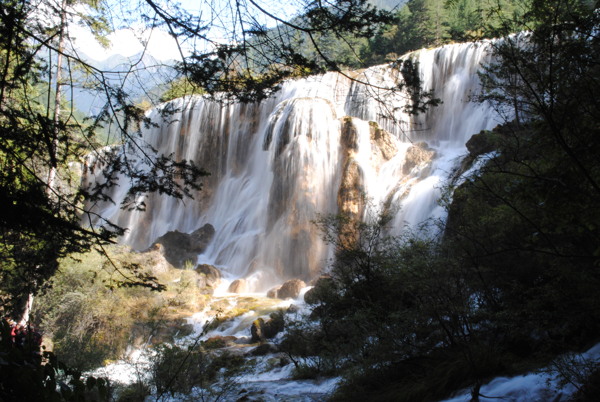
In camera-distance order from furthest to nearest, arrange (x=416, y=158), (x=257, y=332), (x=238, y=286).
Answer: (x=416, y=158) < (x=238, y=286) < (x=257, y=332)

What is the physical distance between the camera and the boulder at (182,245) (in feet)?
70.6

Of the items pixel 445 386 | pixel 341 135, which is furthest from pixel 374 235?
pixel 341 135

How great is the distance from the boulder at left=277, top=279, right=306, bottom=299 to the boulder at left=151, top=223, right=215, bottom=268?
6758 mm

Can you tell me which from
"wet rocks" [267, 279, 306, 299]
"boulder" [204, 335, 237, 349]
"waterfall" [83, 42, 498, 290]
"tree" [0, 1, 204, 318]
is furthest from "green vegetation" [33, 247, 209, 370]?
"tree" [0, 1, 204, 318]

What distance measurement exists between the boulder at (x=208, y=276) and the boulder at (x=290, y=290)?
3.31m

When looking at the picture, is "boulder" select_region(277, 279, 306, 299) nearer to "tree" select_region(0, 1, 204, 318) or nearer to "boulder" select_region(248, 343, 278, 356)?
"boulder" select_region(248, 343, 278, 356)

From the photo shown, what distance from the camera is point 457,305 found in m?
4.62

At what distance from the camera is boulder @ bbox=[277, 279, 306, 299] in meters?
16.0

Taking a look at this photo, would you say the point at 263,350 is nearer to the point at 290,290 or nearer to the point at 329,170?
the point at 290,290

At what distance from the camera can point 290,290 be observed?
52.9 ft

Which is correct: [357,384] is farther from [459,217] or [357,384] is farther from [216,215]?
[216,215]

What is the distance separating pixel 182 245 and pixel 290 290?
850 centimetres

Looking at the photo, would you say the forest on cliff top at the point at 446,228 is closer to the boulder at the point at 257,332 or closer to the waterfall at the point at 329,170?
the boulder at the point at 257,332

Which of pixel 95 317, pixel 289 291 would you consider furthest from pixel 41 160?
pixel 289 291
